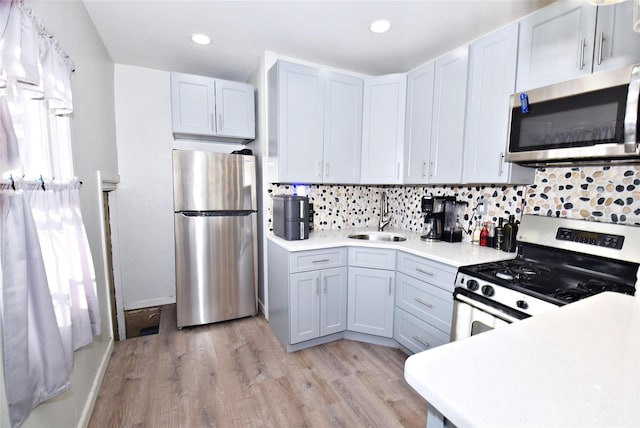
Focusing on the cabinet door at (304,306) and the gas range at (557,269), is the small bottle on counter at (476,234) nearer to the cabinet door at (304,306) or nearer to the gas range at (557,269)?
the gas range at (557,269)

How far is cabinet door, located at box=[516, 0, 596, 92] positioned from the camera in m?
1.48

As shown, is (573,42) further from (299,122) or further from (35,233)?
Answer: (35,233)

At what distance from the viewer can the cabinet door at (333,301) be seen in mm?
2412

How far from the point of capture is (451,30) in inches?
86.0

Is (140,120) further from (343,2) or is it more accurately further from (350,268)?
(350,268)

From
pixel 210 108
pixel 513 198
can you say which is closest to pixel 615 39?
pixel 513 198

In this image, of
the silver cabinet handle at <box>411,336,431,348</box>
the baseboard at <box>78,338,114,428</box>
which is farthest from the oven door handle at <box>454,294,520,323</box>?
the baseboard at <box>78,338,114,428</box>

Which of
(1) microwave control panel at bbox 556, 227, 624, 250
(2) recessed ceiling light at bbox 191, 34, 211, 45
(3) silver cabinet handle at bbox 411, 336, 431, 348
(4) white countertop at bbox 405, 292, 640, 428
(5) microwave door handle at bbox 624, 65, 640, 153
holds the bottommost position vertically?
(3) silver cabinet handle at bbox 411, 336, 431, 348

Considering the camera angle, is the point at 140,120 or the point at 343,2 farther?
the point at 140,120

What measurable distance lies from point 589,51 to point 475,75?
0.65 m

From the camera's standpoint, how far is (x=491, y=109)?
194 centimetres

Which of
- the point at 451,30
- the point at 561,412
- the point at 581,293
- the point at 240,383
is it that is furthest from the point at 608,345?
the point at 451,30

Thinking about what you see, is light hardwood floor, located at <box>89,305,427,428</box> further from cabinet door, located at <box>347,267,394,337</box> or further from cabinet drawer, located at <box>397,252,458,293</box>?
cabinet drawer, located at <box>397,252,458,293</box>

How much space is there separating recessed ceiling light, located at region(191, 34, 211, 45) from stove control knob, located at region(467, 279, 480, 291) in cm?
265
